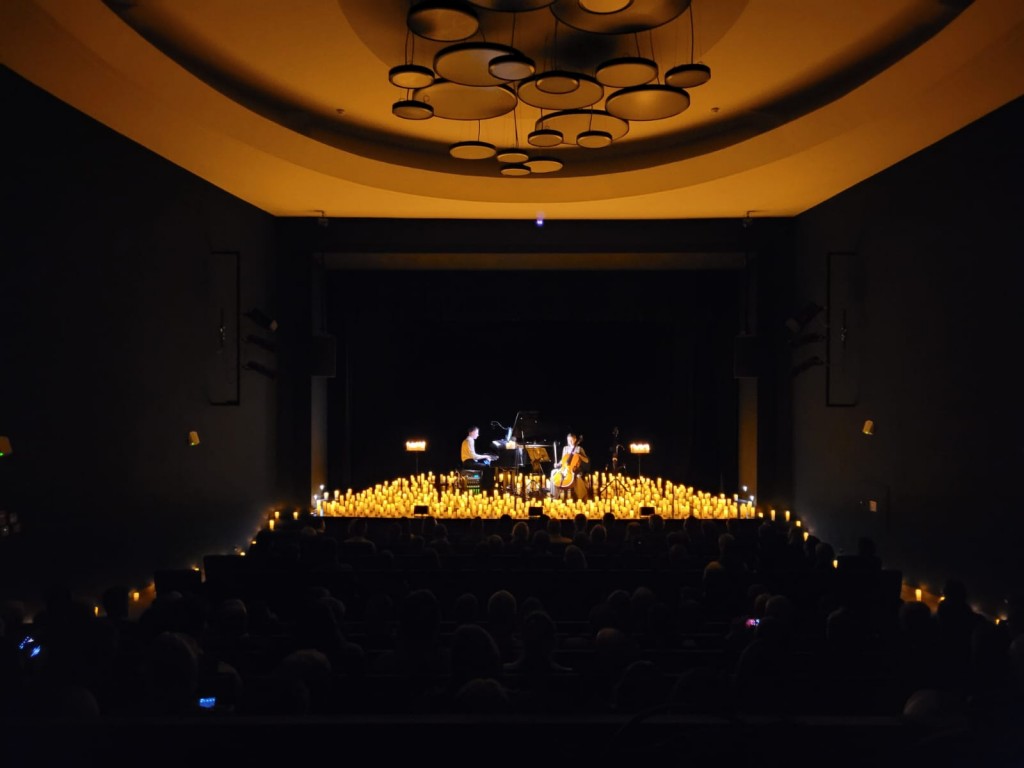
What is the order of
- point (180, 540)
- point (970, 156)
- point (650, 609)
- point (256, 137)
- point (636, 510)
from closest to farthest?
point (650, 609) → point (970, 156) → point (256, 137) → point (180, 540) → point (636, 510)

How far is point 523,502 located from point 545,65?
7101 millimetres

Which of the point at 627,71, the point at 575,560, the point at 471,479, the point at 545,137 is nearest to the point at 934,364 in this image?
the point at 575,560

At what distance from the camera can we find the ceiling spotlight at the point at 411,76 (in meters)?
5.79

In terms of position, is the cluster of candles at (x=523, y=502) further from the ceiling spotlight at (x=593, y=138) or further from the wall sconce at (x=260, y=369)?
the ceiling spotlight at (x=593, y=138)

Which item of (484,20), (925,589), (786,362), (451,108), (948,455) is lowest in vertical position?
(925,589)

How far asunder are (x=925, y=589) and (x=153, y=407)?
8547 mm

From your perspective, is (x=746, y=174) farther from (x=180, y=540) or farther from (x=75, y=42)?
(x=180, y=540)

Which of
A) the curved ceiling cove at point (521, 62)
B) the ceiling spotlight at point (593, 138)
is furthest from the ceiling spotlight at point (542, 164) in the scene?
the ceiling spotlight at point (593, 138)

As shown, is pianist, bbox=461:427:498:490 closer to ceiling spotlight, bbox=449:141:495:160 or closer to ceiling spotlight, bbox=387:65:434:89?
ceiling spotlight, bbox=449:141:495:160

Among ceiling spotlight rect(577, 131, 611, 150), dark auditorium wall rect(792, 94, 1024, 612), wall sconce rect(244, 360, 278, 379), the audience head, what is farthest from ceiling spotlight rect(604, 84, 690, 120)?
wall sconce rect(244, 360, 278, 379)

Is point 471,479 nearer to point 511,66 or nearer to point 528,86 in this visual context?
point 528,86

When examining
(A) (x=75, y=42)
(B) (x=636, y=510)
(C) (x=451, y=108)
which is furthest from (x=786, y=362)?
(A) (x=75, y=42)

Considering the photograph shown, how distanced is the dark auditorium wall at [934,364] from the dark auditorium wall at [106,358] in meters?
8.13

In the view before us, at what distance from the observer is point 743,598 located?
21.5 ft
